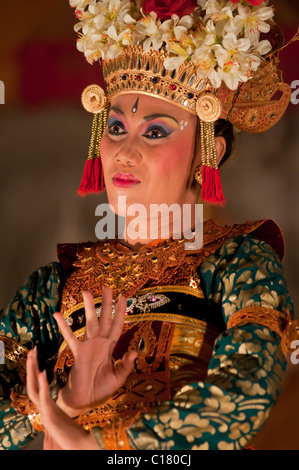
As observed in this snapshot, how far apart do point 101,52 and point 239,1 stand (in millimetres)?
440

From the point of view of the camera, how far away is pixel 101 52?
256 centimetres

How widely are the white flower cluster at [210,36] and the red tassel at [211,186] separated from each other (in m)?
0.24

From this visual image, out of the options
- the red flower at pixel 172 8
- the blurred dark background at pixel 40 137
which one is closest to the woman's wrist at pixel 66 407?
the red flower at pixel 172 8

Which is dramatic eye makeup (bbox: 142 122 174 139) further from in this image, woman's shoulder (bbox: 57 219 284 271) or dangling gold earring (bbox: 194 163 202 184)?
woman's shoulder (bbox: 57 219 284 271)

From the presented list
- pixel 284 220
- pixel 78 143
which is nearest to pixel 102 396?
pixel 284 220

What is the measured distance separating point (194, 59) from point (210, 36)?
8 centimetres

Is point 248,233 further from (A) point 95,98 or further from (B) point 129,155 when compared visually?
(A) point 95,98

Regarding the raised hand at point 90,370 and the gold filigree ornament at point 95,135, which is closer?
the raised hand at point 90,370

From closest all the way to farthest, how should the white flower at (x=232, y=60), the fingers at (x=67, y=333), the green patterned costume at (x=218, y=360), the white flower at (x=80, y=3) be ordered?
the green patterned costume at (x=218, y=360), the fingers at (x=67, y=333), the white flower at (x=232, y=60), the white flower at (x=80, y=3)

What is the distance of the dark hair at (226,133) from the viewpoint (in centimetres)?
260

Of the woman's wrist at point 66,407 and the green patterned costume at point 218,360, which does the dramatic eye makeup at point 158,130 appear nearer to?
the green patterned costume at point 218,360

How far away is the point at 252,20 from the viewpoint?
237 centimetres

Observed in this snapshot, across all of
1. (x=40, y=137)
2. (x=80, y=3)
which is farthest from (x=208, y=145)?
(x=40, y=137)

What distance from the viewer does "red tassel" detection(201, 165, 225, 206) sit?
245 centimetres
